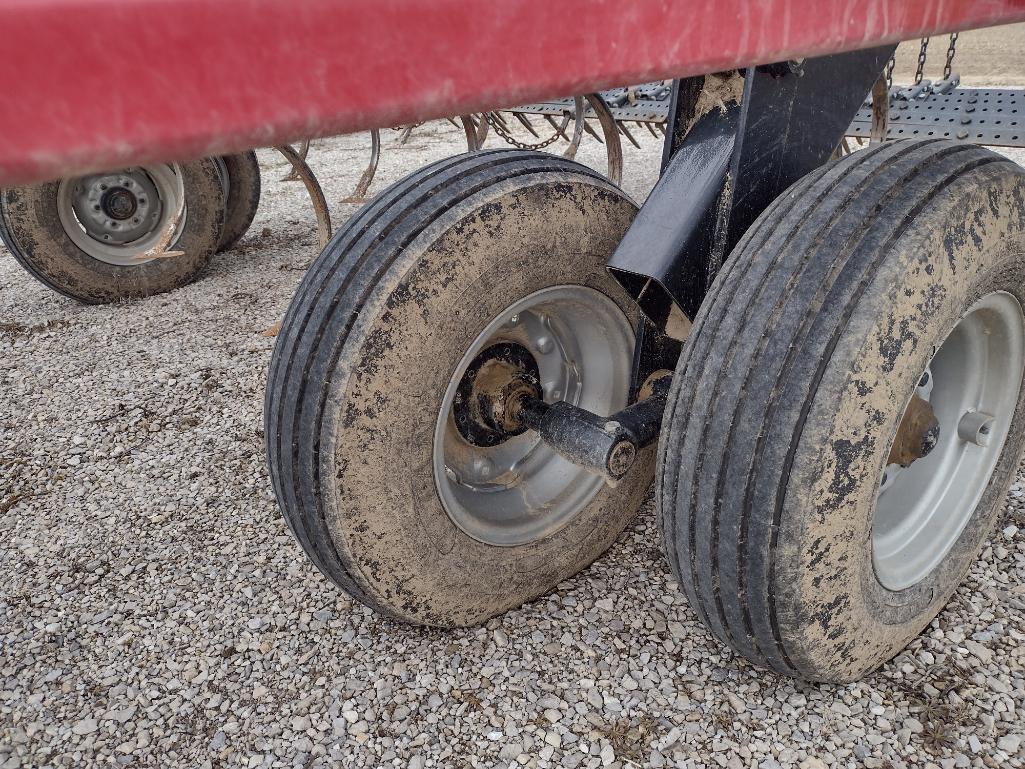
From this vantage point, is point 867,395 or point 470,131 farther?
point 470,131

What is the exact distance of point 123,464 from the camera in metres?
2.81

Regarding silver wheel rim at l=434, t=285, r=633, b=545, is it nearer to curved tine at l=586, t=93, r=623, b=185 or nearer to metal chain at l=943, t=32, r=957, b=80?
metal chain at l=943, t=32, r=957, b=80

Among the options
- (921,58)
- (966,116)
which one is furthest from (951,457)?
(966,116)

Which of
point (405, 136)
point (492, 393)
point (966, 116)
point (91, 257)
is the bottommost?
point (492, 393)

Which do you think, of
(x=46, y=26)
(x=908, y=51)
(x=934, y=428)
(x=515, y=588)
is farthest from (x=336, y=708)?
(x=908, y=51)

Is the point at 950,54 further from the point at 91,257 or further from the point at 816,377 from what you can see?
the point at 91,257

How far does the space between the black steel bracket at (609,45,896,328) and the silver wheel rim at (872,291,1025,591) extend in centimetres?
51

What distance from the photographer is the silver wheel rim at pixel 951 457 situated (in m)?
1.66

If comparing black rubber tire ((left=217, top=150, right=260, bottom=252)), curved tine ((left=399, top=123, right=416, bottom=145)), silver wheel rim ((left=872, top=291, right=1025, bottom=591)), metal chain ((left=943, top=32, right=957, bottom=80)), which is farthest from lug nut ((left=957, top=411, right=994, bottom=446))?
curved tine ((left=399, top=123, right=416, bottom=145))

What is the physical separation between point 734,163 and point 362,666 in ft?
4.66

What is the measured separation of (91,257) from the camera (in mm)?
4289

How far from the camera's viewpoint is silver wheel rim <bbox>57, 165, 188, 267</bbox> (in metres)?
4.21

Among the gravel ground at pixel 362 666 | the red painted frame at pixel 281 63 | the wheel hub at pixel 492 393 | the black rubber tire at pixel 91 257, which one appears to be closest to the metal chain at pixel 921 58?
the gravel ground at pixel 362 666

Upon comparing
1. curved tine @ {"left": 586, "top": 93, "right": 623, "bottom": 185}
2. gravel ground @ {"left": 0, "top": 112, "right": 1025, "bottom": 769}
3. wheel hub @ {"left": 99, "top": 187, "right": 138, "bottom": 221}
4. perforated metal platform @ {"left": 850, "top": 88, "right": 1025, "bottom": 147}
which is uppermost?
curved tine @ {"left": 586, "top": 93, "right": 623, "bottom": 185}
